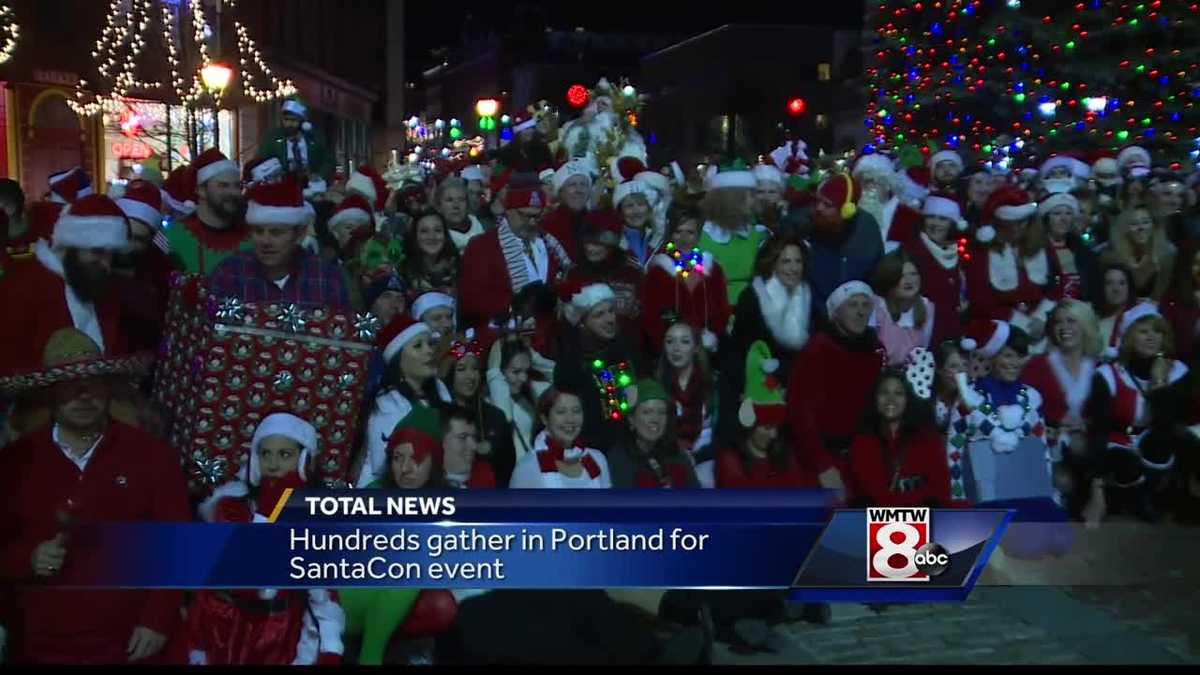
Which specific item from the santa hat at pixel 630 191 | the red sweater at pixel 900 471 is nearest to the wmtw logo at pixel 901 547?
the red sweater at pixel 900 471

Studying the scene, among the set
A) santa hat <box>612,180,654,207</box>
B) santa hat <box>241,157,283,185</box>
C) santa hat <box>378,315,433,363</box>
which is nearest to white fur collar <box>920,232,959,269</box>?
santa hat <box>612,180,654,207</box>

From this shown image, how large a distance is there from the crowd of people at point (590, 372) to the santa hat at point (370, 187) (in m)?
1.31

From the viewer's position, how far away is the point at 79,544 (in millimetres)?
4219

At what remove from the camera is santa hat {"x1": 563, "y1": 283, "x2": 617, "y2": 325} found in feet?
20.8

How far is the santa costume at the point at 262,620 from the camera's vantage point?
173 inches

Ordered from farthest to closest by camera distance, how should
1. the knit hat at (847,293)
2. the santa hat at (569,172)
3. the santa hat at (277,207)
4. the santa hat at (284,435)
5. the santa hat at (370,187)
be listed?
the santa hat at (370,187), the santa hat at (569,172), the knit hat at (847,293), the santa hat at (277,207), the santa hat at (284,435)

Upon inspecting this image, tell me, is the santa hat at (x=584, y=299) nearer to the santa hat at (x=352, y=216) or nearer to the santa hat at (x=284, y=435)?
the santa hat at (x=284, y=435)

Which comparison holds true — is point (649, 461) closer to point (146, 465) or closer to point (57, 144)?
point (146, 465)

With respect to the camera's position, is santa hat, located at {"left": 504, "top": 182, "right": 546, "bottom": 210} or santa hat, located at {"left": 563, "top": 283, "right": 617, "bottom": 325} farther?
santa hat, located at {"left": 504, "top": 182, "right": 546, "bottom": 210}

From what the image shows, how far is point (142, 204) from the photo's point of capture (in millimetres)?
6445

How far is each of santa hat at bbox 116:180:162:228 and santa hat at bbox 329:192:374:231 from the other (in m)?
1.39

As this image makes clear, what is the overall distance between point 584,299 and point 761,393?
40.0 inches

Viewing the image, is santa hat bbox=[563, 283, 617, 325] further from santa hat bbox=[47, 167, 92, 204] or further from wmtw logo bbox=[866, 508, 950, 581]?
santa hat bbox=[47, 167, 92, 204]

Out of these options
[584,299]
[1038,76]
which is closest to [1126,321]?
[584,299]
